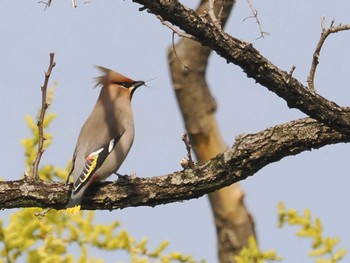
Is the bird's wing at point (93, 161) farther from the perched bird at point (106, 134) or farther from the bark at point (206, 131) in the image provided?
the bark at point (206, 131)

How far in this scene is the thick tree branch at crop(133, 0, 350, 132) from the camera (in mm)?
4750

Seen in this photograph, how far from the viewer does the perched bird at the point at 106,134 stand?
21.6 feet

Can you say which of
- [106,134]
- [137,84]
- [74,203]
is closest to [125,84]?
[137,84]

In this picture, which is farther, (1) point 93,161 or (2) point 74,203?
(1) point 93,161

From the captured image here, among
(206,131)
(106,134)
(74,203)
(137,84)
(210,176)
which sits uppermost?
(206,131)

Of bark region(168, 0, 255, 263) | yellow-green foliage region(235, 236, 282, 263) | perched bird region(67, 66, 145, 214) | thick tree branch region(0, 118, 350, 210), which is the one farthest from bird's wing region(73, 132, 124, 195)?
bark region(168, 0, 255, 263)

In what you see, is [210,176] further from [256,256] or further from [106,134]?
[256,256]

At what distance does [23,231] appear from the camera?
7461mm

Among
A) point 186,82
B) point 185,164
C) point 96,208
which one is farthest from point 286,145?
point 186,82

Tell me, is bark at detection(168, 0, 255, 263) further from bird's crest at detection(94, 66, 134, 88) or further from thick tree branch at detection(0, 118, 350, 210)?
thick tree branch at detection(0, 118, 350, 210)

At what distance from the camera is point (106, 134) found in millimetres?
7047

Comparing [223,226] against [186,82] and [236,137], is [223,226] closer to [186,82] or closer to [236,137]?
[186,82]

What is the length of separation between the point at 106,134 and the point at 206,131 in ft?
13.7

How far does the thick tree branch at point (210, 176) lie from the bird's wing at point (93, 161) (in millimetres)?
286
